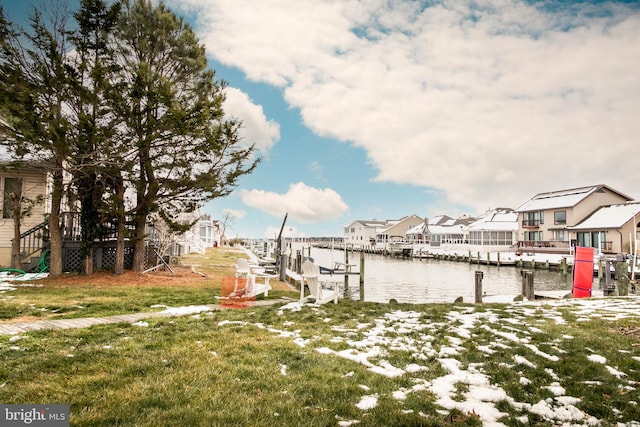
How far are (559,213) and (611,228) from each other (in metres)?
9.19

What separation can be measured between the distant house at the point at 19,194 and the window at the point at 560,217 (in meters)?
55.7

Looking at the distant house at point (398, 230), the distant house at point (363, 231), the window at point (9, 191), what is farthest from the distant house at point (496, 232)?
the window at point (9, 191)

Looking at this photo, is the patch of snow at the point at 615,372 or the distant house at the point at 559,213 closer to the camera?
the patch of snow at the point at 615,372

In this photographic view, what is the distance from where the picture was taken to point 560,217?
50.1 meters

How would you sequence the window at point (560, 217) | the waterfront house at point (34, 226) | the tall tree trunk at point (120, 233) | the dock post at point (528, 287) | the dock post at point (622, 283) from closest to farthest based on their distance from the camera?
1. the dock post at point (528, 287)
2. the tall tree trunk at point (120, 233)
3. the dock post at point (622, 283)
4. the waterfront house at point (34, 226)
5. the window at point (560, 217)

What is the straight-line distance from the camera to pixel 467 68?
18.3 metres

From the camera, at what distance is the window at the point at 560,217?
1941 inches

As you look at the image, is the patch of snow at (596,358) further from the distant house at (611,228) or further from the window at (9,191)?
the distant house at (611,228)

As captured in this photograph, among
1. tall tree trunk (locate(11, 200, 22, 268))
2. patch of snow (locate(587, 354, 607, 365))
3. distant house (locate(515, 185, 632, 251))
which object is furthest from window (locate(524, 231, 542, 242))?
tall tree trunk (locate(11, 200, 22, 268))

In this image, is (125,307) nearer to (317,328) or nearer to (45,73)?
(317,328)

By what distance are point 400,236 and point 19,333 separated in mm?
96779

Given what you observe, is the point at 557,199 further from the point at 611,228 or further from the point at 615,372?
the point at 615,372

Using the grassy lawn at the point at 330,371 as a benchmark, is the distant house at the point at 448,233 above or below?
above

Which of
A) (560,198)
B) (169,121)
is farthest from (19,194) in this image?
(560,198)
